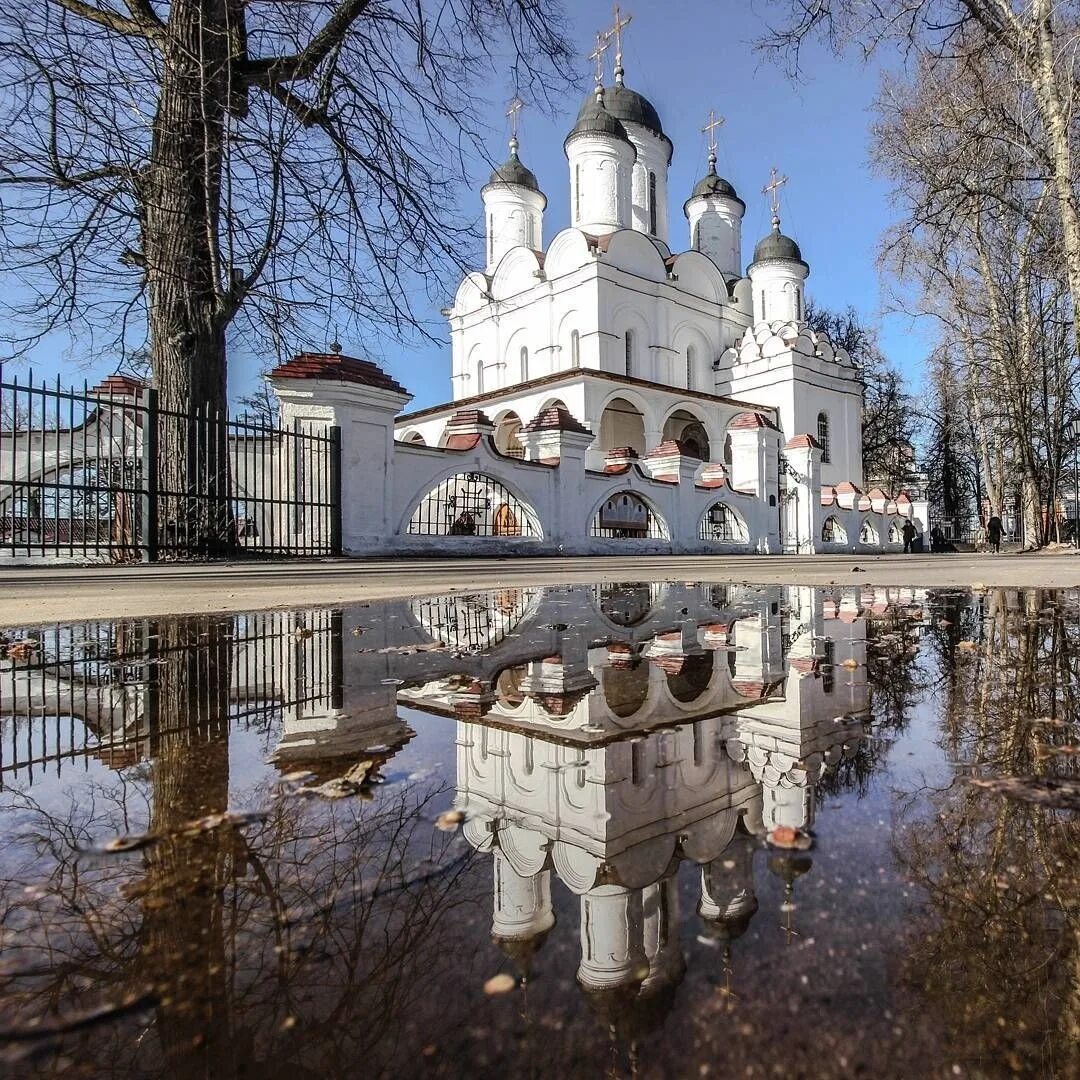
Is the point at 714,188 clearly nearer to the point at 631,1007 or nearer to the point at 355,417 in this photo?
the point at 355,417

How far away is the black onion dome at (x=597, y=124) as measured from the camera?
89.2 feet

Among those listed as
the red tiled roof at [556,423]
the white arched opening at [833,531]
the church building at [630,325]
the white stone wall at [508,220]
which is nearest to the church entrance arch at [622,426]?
the church building at [630,325]

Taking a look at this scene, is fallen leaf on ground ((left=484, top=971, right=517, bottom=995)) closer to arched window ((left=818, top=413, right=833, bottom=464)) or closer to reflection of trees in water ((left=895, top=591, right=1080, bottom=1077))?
reflection of trees in water ((left=895, top=591, right=1080, bottom=1077))

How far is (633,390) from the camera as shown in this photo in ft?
79.3

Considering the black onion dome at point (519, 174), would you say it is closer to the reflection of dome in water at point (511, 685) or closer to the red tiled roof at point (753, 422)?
the red tiled roof at point (753, 422)

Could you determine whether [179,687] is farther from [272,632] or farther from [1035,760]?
[1035,760]

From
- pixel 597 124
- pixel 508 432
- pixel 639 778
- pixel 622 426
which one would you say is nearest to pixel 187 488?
pixel 639 778

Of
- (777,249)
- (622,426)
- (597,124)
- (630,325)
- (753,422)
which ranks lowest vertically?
(753,422)

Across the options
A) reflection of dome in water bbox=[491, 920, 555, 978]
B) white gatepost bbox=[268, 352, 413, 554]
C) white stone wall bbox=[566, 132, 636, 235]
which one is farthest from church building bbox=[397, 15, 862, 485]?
reflection of dome in water bbox=[491, 920, 555, 978]

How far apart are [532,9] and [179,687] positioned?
8.62 m

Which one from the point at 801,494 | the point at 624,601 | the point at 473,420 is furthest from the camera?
the point at 801,494

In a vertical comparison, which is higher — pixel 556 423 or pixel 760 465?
pixel 556 423

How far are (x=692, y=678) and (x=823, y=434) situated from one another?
31111mm

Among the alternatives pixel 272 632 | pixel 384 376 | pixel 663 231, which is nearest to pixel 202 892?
pixel 272 632
